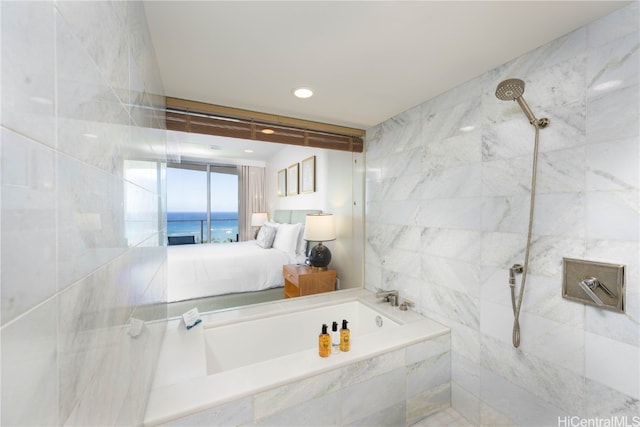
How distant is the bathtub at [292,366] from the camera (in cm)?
118

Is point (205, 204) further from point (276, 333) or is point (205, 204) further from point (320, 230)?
point (276, 333)

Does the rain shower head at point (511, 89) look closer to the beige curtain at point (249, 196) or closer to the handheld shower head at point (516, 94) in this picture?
the handheld shower head at point (516, 94)

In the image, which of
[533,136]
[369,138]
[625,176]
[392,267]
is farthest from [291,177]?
[625,176]

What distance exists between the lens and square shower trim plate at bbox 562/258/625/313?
1.05 m

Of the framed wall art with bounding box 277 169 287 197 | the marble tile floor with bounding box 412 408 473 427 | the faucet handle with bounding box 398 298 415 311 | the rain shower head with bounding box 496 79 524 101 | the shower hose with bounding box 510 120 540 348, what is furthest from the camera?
the framed wall art with bounding box 277 169 287 197

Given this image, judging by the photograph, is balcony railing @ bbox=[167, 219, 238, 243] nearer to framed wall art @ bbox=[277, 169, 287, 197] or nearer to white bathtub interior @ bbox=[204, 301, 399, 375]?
framed wall art @ bbox=[277, 169, 287, 197]

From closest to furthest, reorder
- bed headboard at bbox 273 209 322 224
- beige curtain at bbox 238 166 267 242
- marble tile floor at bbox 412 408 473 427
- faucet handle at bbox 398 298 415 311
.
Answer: marble tile floor at bbox 412 408 473 427 < faucet handle at bbox 398 298 415 311 < bed headboard at bbox 273 209 322 224 < beige curtain at bbox 238 166 267 242

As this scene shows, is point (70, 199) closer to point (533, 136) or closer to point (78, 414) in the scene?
point (78, 414)

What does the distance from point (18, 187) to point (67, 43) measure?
0.95 feet

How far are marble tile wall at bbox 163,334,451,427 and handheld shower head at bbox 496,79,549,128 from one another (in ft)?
4.61

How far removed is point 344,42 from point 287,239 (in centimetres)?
264

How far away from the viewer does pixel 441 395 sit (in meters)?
1.74

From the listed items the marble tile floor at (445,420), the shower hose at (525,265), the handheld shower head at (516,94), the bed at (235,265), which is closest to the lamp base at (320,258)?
the bed at (235,265)

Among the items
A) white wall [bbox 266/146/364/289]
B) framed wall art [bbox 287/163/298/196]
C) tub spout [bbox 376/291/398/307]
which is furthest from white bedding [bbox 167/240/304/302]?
tub spout [bbox 376/291/398/307]
